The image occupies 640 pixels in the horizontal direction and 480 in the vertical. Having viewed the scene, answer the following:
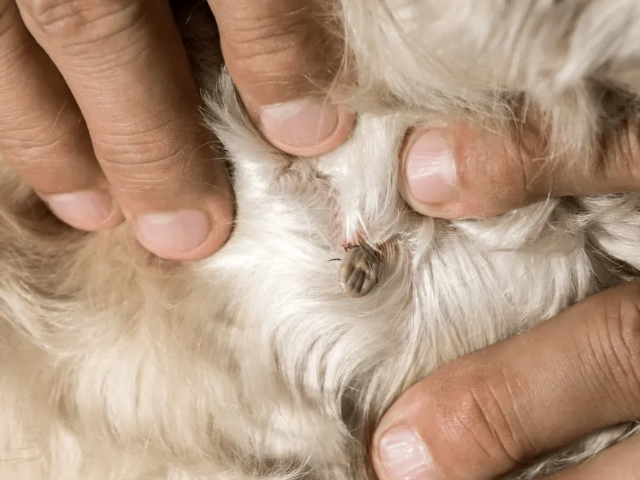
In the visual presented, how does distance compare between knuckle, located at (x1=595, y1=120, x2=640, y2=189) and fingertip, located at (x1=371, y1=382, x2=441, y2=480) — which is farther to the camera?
fingertip, located at (x1=371, y1=382, x2=441, y2=480)

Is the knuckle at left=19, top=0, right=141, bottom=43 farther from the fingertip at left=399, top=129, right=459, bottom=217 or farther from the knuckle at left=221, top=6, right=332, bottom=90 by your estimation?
the fingertip at left=399, top=129, right=459, bottom=217

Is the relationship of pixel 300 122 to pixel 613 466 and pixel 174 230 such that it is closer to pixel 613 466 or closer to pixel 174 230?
pixel 174 230

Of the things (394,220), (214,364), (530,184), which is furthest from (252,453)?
(530,184)

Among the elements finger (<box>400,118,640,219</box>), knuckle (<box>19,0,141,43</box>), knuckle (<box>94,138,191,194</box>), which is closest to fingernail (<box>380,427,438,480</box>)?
finger (<box>400,118,640,219</box>)

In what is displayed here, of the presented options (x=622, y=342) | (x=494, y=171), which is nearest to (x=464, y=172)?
(x=494, y=171)

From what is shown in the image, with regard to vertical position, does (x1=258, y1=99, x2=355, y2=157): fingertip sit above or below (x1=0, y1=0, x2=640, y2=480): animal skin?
above
